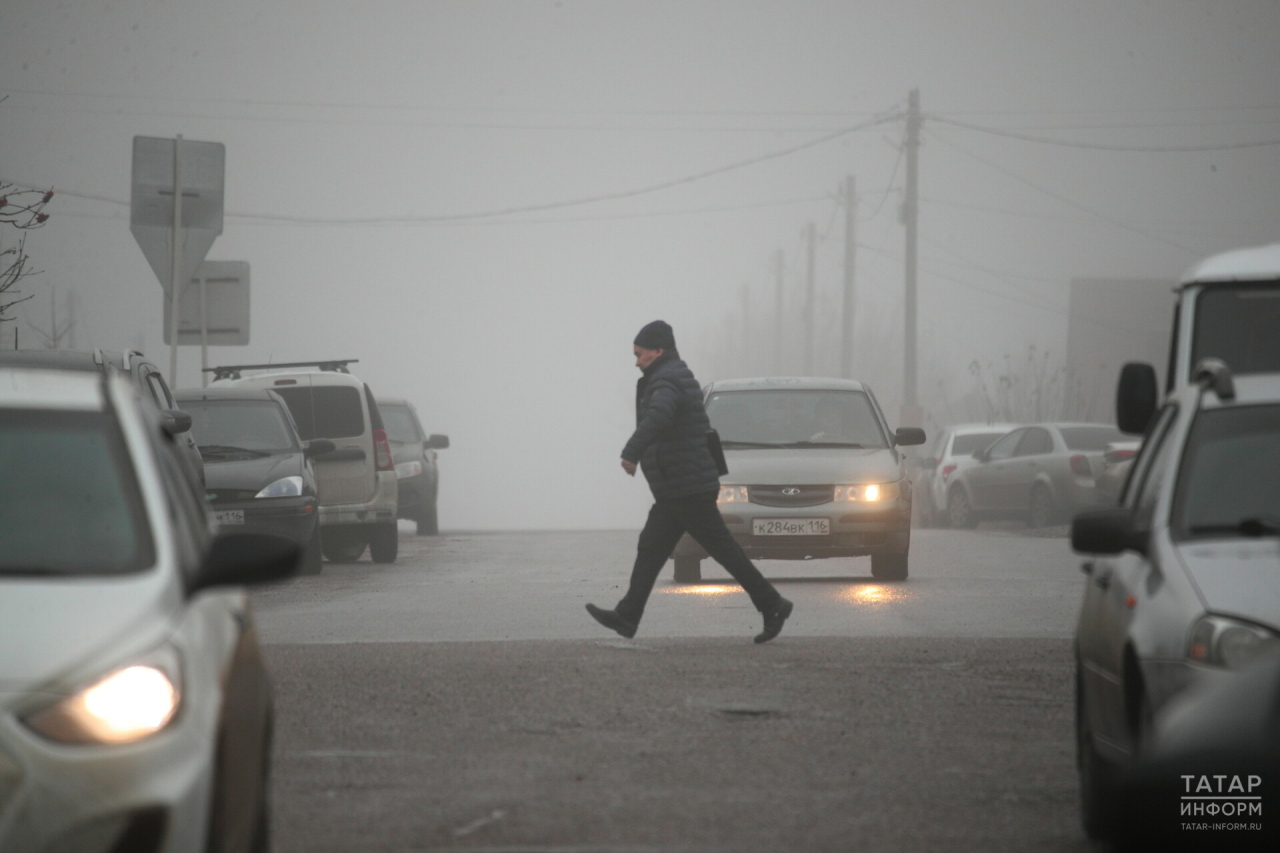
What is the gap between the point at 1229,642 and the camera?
17.0 feet

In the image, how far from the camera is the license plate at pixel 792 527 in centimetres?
1656

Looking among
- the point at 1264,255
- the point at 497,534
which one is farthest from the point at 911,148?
the point at 1264,255

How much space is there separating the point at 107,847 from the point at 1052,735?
16.6ft

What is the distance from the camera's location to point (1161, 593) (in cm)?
550

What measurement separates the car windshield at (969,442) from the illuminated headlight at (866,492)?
16.9 m

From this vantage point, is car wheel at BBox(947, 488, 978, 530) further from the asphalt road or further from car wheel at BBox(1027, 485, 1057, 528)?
the asphalt road

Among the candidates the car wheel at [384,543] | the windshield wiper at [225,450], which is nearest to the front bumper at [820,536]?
the windshield wiper at [225,450]

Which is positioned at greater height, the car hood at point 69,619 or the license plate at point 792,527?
the car hood at point 69,619

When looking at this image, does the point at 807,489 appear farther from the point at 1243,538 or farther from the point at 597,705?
the point at 1243,538

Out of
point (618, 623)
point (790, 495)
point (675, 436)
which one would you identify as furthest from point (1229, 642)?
point (790, 495)

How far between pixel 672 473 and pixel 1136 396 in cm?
448

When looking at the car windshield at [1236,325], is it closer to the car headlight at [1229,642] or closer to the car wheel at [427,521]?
the car headlight at [1229,642]

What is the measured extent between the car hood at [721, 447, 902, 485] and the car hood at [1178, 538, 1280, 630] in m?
11.0

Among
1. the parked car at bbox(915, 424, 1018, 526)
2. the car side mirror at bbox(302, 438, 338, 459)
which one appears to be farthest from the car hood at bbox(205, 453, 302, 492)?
the parked car at bbox(915, 424, 1018, 526)
